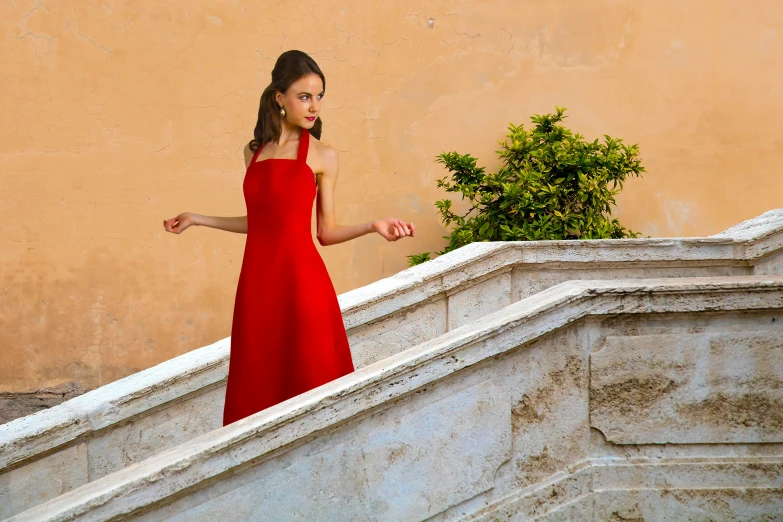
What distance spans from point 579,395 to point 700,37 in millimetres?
4861

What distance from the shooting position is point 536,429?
310 centimetres

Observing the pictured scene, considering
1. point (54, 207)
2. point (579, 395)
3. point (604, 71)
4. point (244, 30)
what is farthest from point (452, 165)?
point (579, 395)

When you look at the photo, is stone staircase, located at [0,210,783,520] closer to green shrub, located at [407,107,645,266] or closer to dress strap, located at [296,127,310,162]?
dress strap, located at [296,127,310,162]

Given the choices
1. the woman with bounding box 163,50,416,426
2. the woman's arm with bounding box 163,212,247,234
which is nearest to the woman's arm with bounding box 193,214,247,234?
the woman's arm with bounding box 163,212,247,234

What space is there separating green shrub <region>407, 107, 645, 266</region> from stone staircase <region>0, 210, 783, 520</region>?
3.68m

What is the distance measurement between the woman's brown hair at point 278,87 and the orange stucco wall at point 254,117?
375 cm

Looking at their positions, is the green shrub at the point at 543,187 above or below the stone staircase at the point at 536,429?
above

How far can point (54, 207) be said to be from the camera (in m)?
7.08

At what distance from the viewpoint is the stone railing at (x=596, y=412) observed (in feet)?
9.82

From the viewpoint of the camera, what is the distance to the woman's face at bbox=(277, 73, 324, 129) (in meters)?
3.31

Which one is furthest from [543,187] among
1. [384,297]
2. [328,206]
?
[328,206]

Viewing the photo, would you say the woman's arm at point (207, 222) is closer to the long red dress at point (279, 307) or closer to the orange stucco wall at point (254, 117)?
the long red dress at point (279, 307)

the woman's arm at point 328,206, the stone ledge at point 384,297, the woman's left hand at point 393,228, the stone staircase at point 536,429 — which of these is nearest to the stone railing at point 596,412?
the stone staircase at point 536,429

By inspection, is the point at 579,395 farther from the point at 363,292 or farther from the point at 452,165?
the point at 452,165
